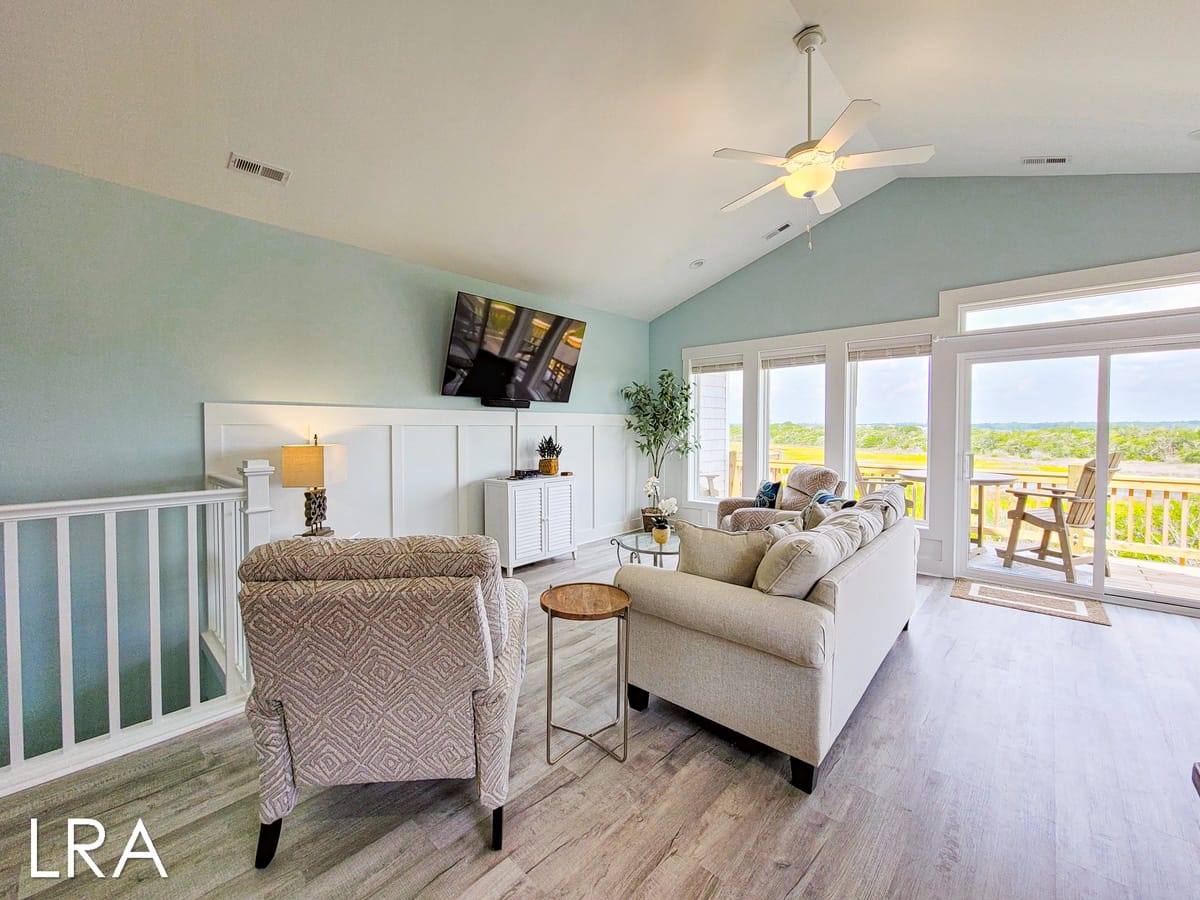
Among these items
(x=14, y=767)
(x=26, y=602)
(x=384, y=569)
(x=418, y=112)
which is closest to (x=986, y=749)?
(x=384, y=569)

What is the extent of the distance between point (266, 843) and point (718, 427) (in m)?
5.42

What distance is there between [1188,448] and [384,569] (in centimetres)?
532

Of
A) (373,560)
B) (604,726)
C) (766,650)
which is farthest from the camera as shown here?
(604,726)

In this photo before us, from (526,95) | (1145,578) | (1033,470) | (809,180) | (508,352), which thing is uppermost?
(526,95)

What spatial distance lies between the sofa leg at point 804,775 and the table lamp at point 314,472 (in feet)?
9.03

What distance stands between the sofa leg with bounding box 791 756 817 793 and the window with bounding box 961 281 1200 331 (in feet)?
13.5

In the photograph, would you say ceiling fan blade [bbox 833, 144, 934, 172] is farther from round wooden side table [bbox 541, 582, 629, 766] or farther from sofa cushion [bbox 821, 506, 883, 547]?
round wooden side table [bbox 541, 582, 629, 766]

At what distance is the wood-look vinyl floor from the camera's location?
1.44 meters

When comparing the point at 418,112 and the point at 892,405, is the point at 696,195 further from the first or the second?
the point at 892,405

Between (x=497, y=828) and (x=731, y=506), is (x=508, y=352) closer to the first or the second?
(x=731, y=506)

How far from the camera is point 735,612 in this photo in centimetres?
187

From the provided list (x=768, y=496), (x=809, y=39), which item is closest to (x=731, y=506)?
(x=768, y=496)

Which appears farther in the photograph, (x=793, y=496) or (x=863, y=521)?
(x=793, y=496)

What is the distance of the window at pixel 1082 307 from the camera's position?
11.3ft
